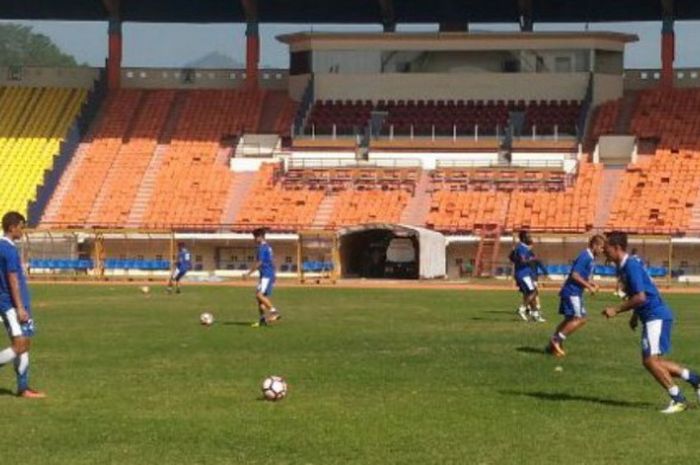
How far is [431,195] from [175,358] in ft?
160

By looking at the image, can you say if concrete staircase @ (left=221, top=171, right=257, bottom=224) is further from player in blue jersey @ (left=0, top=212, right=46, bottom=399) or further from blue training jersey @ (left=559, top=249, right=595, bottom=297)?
player in blue jersey @ (left=0, top=212, right=46, bottom=399)

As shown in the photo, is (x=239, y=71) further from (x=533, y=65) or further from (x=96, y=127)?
(x=533, y=65)

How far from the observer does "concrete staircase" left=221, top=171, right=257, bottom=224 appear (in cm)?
7181

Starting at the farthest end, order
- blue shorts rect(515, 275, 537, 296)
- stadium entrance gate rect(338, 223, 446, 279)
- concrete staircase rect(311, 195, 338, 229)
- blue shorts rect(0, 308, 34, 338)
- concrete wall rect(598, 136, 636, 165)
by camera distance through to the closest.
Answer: concrete wall rect(598, 136, 636, 165), concrete staircase rect(311, 195, 338, 229), stadium entrance gate rect(338, 223, 446, 279), blue shorts rect(515, 275, 537, 296), blue shorts rect(0, 308, 34, 338)

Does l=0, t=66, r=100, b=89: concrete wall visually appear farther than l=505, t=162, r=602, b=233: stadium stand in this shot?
Yes

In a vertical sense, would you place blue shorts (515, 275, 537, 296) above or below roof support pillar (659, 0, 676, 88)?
below

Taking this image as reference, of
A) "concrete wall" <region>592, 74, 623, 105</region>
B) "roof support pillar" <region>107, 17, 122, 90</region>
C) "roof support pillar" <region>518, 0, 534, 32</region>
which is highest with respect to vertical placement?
"roof support pillar" <region>518, 0, 534, 32</region>

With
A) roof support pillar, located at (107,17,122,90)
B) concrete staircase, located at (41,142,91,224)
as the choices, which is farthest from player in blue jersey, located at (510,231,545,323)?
roof support pillar, located at (107,17,122,90)

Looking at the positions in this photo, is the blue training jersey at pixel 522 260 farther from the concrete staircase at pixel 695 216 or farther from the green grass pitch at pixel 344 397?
the concrete staircase at pixel 695 216

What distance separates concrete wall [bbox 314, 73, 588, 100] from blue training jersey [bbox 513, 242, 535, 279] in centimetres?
4482

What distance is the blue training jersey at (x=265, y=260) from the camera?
33.1 meters

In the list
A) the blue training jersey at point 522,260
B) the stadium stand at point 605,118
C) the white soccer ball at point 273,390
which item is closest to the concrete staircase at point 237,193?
the stadium stand at point 605,118

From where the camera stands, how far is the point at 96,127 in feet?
265

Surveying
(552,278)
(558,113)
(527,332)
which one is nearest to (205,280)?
(552,278)
